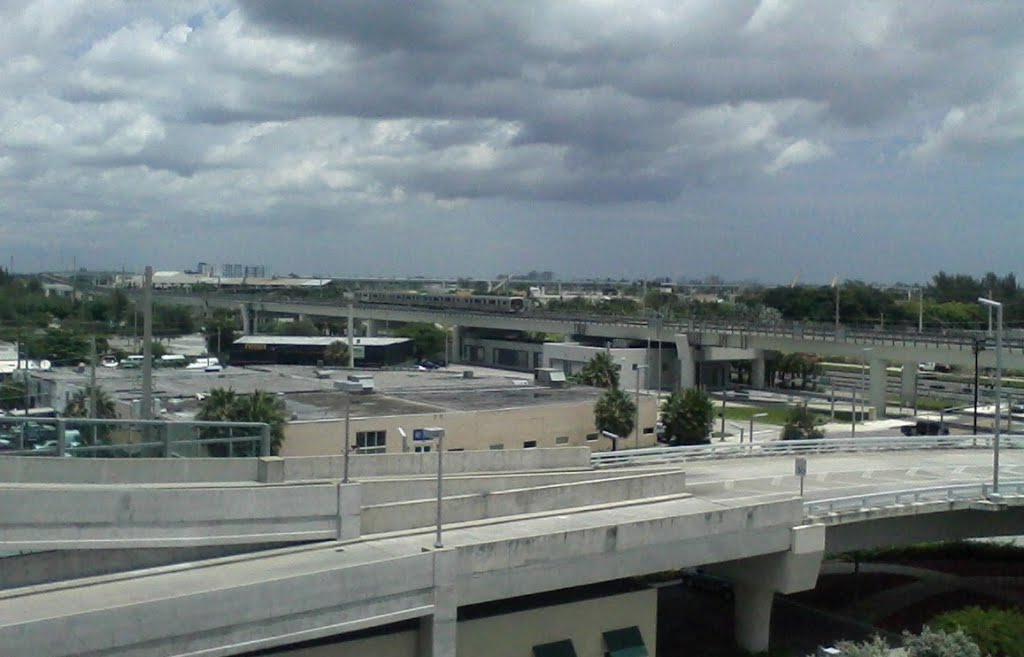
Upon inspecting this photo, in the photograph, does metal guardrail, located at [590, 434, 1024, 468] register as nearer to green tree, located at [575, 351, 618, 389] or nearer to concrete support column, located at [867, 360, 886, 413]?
green tree, located at [575, 351, 618, 389]

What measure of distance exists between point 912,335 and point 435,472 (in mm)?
60168

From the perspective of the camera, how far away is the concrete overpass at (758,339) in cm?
7400

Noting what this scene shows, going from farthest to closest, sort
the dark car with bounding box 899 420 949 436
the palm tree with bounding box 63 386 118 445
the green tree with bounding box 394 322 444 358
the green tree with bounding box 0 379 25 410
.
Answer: the green tree with bounding box 394 322 444 358 < the dark car with bounding box 899 420 949 436 < the green tree with bounding box 0 379 25 410 < the palm tree with bounding box 63 386 118 445

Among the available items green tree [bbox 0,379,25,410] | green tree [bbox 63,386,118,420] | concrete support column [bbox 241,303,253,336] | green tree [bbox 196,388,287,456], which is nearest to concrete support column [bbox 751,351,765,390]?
green tree [bbox 196,388,287,456]

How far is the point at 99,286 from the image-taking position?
88375 millimetres

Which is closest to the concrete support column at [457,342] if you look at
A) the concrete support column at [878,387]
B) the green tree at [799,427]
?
the concrete support column at [878,387]

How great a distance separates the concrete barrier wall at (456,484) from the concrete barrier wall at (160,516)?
1.80 meters

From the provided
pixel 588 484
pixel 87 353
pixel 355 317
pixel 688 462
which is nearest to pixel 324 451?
pixel 688 462

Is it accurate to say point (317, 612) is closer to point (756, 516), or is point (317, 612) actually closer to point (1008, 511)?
point (756, 516)

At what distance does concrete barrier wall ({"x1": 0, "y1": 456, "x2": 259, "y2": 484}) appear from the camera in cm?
1991

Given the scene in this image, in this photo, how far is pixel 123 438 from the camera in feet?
70.3

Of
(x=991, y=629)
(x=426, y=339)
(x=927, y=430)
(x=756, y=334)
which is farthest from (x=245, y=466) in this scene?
(x=426, y=339)

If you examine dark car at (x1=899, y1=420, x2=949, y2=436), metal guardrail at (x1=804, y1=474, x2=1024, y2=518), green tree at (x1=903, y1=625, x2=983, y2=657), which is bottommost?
green tree at (x1=903, y1=625, x2=983, y2=657)

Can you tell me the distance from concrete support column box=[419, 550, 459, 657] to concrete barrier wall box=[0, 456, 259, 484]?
5.39 metres
